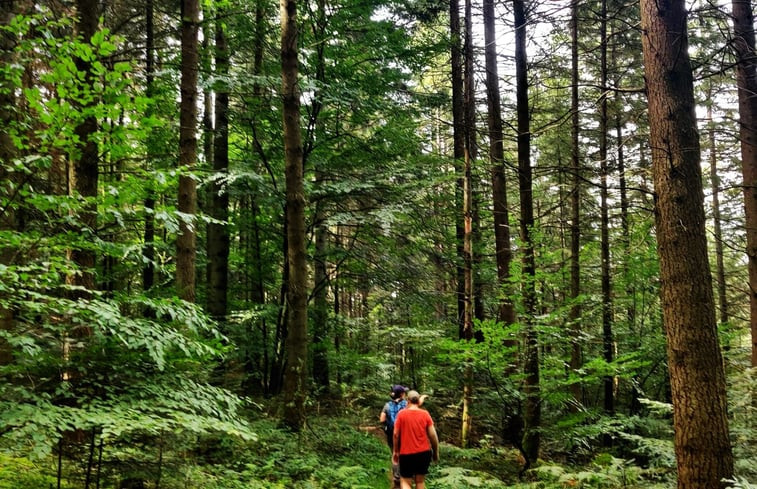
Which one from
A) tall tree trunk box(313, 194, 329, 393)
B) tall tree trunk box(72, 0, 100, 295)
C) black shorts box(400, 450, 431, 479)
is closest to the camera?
tall tree trunk box(72, 0, 100, 295)

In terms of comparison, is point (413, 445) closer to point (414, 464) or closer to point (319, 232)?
point (414, 464)

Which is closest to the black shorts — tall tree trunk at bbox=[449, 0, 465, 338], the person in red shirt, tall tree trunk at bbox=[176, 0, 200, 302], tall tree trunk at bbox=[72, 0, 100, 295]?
the person in red shirt

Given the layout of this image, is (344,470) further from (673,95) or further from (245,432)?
(673,95)

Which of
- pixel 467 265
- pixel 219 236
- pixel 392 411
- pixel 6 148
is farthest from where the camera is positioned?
pixel 219 236

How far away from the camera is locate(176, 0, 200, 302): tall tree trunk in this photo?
25.7 ft

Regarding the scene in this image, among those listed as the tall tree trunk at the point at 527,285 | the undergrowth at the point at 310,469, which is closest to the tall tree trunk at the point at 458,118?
the tall tree trunk at the point at 527,285

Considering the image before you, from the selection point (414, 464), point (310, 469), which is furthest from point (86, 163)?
point (414, 464)

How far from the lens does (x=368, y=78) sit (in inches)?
436

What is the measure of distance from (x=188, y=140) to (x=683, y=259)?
799cm

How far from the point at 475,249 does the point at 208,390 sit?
10470 millimetres

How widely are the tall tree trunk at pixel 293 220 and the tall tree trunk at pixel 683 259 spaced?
600 centimetres

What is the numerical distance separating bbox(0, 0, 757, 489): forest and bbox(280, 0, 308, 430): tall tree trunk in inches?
1.7

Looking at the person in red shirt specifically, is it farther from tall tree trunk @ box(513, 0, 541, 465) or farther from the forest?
tall tree trunk @ box(513, 0, 541, 465)

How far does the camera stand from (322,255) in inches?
456
